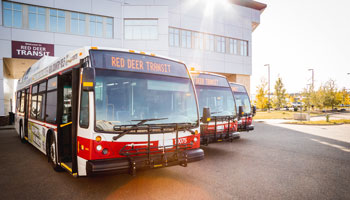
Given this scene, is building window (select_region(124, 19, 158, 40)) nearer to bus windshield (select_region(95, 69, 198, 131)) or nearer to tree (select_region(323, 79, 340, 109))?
bus windshield (select_region(95, 69, 198, 131))

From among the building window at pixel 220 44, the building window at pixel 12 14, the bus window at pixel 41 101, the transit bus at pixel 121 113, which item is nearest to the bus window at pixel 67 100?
the transit bus at pixel 121 113

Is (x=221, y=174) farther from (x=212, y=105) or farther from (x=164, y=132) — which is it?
(x=212, y=105)

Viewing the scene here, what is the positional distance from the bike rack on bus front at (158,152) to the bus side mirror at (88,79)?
1246mm

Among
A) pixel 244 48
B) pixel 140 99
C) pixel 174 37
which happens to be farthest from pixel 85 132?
pixel 244 48

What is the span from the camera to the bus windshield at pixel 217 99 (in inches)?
333

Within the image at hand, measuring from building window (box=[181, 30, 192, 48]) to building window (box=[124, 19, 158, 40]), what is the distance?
15.5 ft

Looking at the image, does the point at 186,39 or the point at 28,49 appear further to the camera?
the point at 186,39

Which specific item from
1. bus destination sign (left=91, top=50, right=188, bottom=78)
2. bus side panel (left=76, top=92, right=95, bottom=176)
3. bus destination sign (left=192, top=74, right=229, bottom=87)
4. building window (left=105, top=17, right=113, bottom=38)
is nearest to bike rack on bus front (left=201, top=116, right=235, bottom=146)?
bus destination sign (left=192, top=74, right=229, bottom=87)

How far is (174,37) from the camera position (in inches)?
1024

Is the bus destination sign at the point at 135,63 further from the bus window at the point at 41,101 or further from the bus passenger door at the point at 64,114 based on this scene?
the bus window at the point at 41,101

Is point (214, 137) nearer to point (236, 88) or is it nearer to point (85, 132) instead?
point (85, 132)

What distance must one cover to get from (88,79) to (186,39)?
79.2ft

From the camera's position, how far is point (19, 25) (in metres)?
19.5

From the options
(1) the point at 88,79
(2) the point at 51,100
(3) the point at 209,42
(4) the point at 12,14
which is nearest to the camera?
(1) the point at 88,79
